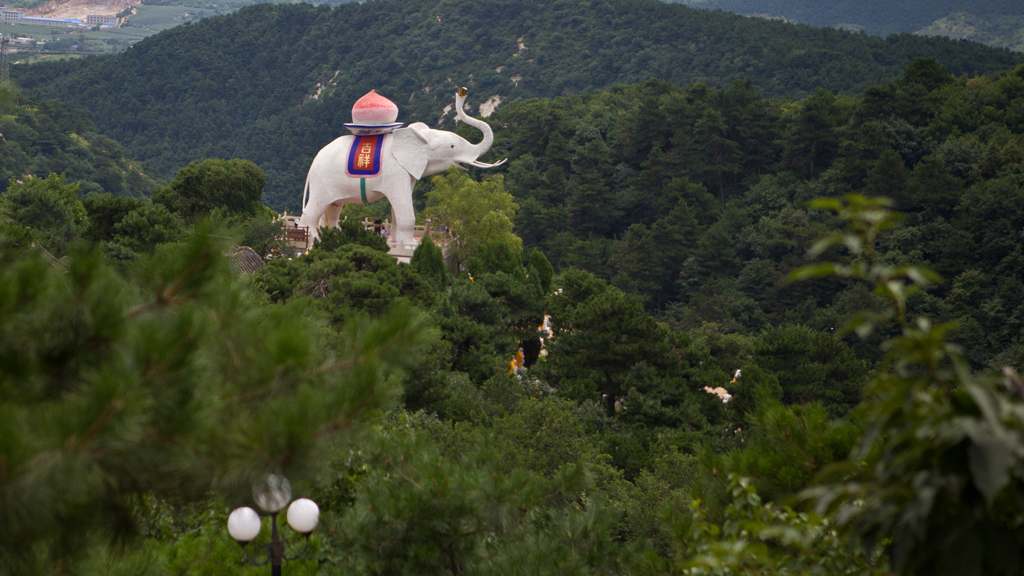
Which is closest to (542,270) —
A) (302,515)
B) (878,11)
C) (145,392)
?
(302,515)

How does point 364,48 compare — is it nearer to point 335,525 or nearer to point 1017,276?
point 1017,276

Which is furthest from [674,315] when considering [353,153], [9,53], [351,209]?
[9,53]

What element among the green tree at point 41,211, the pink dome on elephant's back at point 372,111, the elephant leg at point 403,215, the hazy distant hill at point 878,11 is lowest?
the hazy distant hill at point 878,11

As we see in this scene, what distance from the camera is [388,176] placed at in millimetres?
20250

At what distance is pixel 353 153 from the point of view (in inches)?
796

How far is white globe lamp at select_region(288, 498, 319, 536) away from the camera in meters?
4.92

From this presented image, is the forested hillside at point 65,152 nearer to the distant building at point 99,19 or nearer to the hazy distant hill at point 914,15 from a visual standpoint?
the hazy distant hill at point 914,15

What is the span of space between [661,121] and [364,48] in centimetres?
4164

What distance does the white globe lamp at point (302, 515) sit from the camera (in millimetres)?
4922

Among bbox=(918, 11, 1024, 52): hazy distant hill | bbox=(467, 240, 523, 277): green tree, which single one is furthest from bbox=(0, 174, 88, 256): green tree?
bbox=(918, 11, 1024, 52): hazy distant hill

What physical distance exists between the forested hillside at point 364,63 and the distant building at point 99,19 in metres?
53.7

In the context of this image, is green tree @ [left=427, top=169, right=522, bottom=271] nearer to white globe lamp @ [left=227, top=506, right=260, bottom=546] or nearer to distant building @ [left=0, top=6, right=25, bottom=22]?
white globe lamp @ [left=227, top=506, right=260, bottom=546]

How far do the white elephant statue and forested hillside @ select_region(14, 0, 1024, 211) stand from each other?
113 feet

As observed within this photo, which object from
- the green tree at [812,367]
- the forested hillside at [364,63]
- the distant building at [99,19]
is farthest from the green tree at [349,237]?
the distant building at [99,19]
